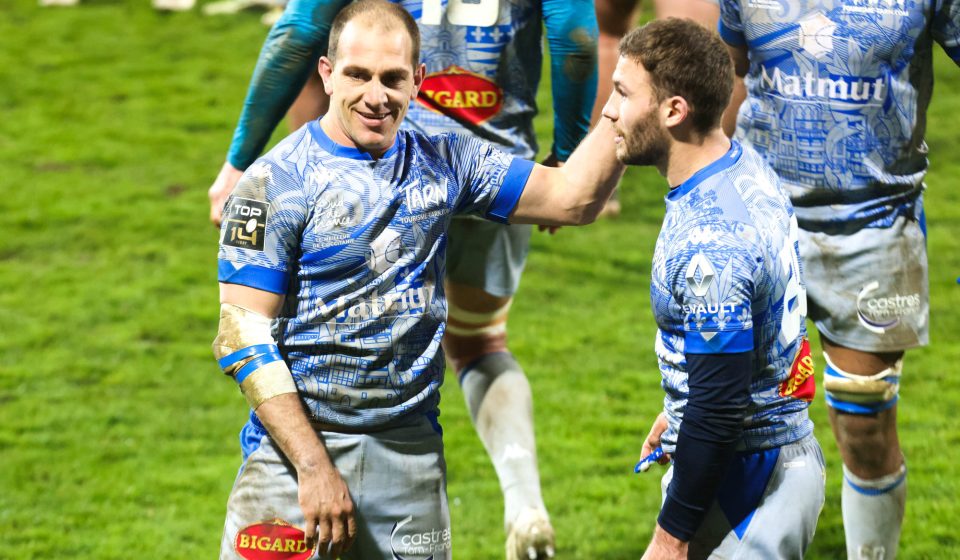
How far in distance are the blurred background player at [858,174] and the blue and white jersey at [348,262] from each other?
53.3 inches

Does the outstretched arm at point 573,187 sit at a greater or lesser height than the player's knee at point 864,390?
greater

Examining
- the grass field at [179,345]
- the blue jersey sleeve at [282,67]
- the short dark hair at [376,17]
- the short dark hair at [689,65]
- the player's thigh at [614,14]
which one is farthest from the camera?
the player's thigh at [614,14]

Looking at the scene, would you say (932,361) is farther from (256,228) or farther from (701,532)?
(256,228)

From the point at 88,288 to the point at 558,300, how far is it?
10.6 feet

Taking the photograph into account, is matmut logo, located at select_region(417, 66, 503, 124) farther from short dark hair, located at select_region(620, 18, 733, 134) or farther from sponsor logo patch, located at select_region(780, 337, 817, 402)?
sponsor logo patch, located at select_region(780, 337, 817, 402)

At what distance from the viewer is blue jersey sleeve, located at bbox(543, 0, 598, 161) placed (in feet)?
14.9

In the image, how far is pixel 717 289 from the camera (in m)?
3.05

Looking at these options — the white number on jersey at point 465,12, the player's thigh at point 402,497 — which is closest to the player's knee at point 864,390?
the player's thigh at point 402,497

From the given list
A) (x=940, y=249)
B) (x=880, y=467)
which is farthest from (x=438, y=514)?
(x=940, y=249)

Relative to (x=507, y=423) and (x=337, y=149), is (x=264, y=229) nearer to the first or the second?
(x=337, y=149)

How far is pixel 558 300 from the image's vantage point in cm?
902

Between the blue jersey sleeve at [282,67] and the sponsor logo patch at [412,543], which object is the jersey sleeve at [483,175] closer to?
the blue jersey sleeve at [282,67]

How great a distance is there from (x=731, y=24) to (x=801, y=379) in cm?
154

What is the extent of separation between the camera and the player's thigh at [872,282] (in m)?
4.47
